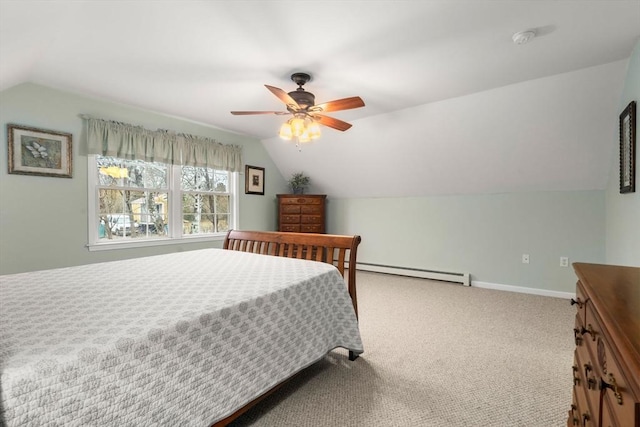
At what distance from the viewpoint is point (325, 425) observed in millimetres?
1498

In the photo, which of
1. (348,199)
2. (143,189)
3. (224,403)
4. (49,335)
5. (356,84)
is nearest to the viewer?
(49,335)

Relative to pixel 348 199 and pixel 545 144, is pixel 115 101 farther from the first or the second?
pixel 545 144

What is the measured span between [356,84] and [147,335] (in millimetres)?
2619

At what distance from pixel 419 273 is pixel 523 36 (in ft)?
10.8

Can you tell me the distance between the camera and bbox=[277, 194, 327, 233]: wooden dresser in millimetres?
5109

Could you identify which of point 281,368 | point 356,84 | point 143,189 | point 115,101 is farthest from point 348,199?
point 281,368

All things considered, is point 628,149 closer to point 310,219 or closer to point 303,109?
point 303,109

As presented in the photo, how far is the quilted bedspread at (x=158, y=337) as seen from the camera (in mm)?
856

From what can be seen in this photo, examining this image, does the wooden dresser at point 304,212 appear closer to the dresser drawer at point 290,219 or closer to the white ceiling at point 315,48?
the dresser drawer at point 290,219

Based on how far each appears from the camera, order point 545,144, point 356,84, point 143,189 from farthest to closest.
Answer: point 143,189
point 545,144
point 356,84

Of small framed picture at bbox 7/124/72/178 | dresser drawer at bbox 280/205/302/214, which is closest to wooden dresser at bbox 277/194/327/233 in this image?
dresser drawer at bbox 280/205/302/214

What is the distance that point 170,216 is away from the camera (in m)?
3.97

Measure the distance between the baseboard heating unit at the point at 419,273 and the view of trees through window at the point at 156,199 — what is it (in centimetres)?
241

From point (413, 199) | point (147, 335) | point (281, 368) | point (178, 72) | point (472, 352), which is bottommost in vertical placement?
point (472, 352)
